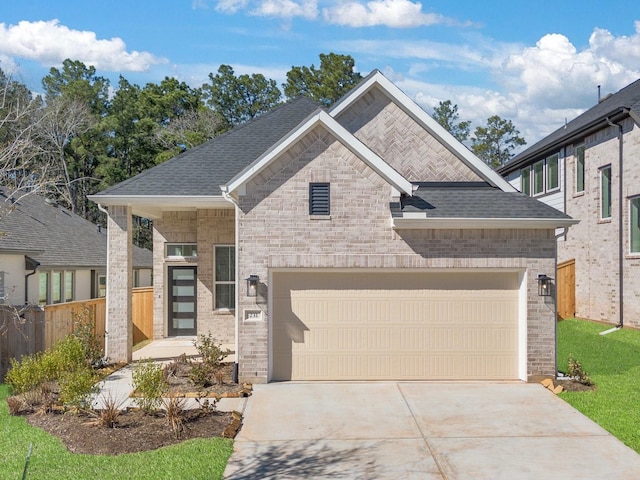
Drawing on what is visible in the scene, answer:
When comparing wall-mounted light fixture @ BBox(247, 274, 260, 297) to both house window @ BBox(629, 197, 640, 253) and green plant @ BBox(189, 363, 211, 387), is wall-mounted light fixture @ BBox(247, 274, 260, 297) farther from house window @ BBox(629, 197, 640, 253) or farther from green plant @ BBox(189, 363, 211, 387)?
house window @ BBox(629, 197, 640, 253)

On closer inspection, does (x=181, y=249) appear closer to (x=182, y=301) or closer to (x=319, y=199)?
(x=182, y=301)

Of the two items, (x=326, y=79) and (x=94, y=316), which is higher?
(x=326, y=79)

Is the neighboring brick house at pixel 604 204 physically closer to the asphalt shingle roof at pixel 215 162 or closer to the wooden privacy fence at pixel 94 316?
the asphalt shingle roof at pixel 215 162

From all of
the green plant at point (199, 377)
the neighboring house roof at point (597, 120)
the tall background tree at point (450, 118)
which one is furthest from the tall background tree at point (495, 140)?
the green plant at point (199, 377)

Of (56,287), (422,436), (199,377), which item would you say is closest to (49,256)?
(56,287)

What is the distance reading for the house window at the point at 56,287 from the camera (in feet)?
72.9

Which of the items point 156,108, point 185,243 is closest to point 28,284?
point 185,243

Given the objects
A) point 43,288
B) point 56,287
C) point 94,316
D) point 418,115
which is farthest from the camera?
point 56,287

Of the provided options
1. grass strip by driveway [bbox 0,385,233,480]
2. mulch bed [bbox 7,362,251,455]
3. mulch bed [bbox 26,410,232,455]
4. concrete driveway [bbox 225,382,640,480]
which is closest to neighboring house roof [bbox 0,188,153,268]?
mulch bed [bbox 7,362,251,455]

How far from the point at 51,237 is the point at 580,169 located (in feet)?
62.9

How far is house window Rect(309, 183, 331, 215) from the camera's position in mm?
11703

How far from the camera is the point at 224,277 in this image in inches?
635

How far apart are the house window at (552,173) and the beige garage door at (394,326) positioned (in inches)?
506

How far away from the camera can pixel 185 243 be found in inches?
666
